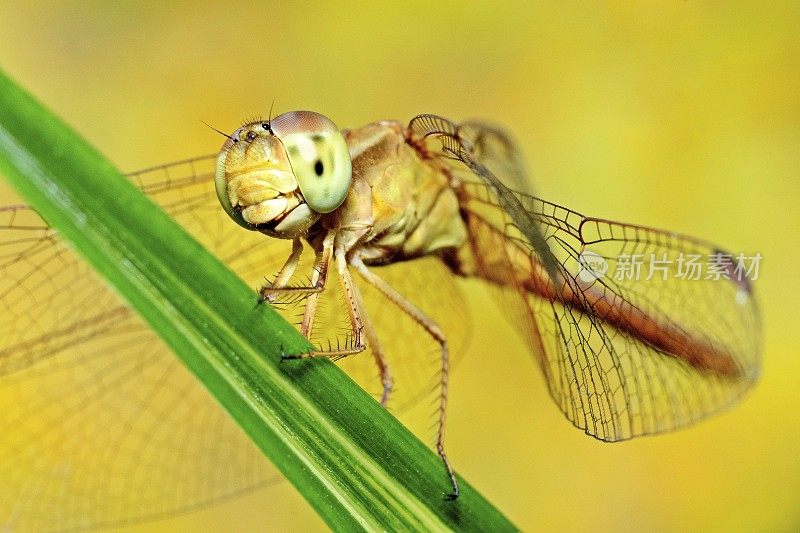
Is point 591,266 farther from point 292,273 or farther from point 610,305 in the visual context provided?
point 292,273

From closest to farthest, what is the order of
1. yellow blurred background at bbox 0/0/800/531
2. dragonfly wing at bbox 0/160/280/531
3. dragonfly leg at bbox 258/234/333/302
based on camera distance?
dragonfly leg at bbox 258/234/333/302 < dragonfly wing at bbox 0/160/280/531 < yellow blurred background at bbox 0/0/800/531

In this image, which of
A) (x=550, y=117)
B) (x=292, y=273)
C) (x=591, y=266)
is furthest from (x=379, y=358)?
(x=550, y=117)

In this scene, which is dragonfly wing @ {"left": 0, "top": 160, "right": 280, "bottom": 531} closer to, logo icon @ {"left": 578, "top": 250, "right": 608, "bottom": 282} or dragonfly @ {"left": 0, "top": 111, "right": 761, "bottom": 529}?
dragonfly @ {"left": 0, "top": 111, "right": 761, "bottom": 529}

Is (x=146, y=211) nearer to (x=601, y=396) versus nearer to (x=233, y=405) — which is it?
(x=233, y=405)

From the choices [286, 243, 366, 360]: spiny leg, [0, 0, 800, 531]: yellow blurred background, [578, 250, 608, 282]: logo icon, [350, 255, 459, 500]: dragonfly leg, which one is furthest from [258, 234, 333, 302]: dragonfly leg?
[0, 0, 800, 531]: yellow blurred background

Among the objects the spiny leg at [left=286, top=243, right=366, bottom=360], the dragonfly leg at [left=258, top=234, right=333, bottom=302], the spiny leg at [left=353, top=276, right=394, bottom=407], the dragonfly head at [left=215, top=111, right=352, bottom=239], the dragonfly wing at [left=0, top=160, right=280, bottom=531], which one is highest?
the dragonfly head at [left=215, top=111, right=352, bottom=239]

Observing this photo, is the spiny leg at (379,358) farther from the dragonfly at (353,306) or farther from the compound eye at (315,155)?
the compound eye at (315,155)

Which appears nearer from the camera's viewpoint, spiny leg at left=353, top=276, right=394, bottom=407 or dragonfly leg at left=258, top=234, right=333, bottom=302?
dragonfly leg at left=258, top=234, right=333, bottom=302
